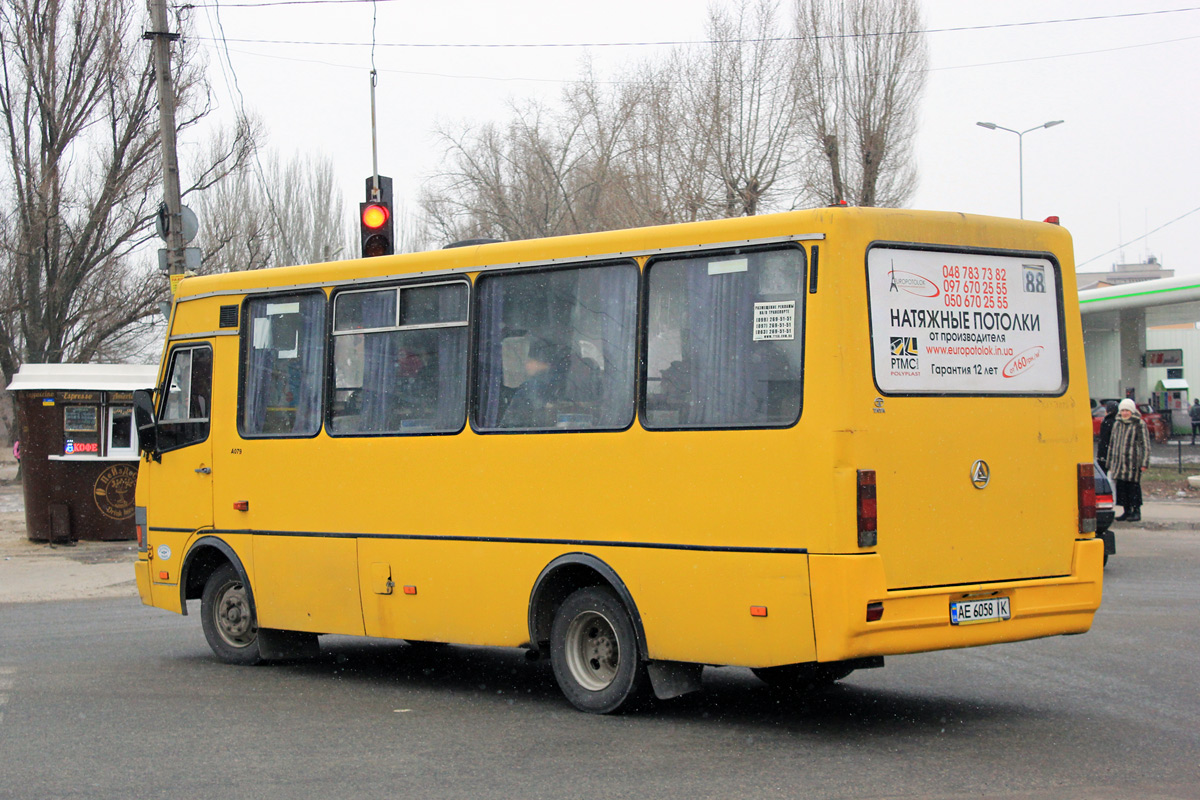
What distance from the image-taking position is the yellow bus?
264 inches

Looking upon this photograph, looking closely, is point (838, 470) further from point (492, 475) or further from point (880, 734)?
point (492, 475)

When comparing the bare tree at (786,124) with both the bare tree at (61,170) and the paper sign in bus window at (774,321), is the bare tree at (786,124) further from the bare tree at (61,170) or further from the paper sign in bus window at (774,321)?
the paper sign in bus window at (774,321)

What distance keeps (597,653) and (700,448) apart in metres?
1.50

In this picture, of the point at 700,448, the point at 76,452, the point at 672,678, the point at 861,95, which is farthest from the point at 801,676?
the point at 861,95

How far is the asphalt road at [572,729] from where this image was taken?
6.00 m

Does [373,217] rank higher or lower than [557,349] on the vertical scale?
higher

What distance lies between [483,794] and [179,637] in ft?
21.0

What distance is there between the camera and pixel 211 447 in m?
9.98

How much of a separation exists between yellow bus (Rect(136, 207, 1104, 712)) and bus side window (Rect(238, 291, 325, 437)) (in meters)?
0.04

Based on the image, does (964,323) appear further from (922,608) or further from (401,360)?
(401,360)

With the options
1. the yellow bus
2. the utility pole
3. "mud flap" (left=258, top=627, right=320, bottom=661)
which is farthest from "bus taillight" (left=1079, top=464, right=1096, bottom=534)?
the utility pole

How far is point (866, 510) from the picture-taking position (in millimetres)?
6598

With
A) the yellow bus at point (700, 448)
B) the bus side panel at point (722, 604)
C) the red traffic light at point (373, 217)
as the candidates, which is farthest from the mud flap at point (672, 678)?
the red traffic light at point (373, 217)

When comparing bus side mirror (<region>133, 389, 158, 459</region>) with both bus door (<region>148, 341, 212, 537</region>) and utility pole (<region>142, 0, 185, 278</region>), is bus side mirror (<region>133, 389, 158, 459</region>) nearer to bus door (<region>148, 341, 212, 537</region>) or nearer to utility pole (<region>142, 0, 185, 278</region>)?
bus door (<region>148, 341, 212, 537</region>)
